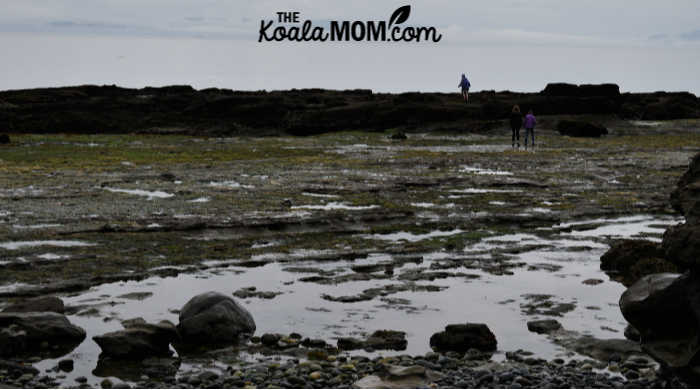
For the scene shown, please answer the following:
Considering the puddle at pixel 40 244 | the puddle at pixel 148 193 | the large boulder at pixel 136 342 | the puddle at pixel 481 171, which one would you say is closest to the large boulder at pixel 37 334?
the large boulder at pixel 136 342

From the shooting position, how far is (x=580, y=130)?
2149 inches

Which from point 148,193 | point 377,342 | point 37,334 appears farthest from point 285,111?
point 377,342

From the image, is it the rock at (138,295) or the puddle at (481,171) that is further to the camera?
the puddle at (481,171)

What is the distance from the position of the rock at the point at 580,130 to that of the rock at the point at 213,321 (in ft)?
152

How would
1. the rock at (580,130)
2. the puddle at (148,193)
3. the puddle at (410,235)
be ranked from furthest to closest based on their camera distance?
the rock at (580,130)
the puddle at (148,193)
the puddle at (410,235)

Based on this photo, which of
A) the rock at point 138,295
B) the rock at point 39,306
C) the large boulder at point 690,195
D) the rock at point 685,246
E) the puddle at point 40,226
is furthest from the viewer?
the puddle at point 40,226

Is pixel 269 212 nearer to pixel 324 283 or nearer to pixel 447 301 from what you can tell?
pixel 324 283

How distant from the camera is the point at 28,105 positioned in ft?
231

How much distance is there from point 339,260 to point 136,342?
641cm

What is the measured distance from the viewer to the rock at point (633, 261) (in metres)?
14.6

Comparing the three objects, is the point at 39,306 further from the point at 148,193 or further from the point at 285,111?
the point at 285,111

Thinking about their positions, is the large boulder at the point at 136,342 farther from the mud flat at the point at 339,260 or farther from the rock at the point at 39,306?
the rock at the point at 39,306

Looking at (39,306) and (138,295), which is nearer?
(39,306)

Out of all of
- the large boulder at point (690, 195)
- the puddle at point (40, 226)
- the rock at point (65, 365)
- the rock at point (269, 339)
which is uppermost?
the large boulder at point (690, 195)
